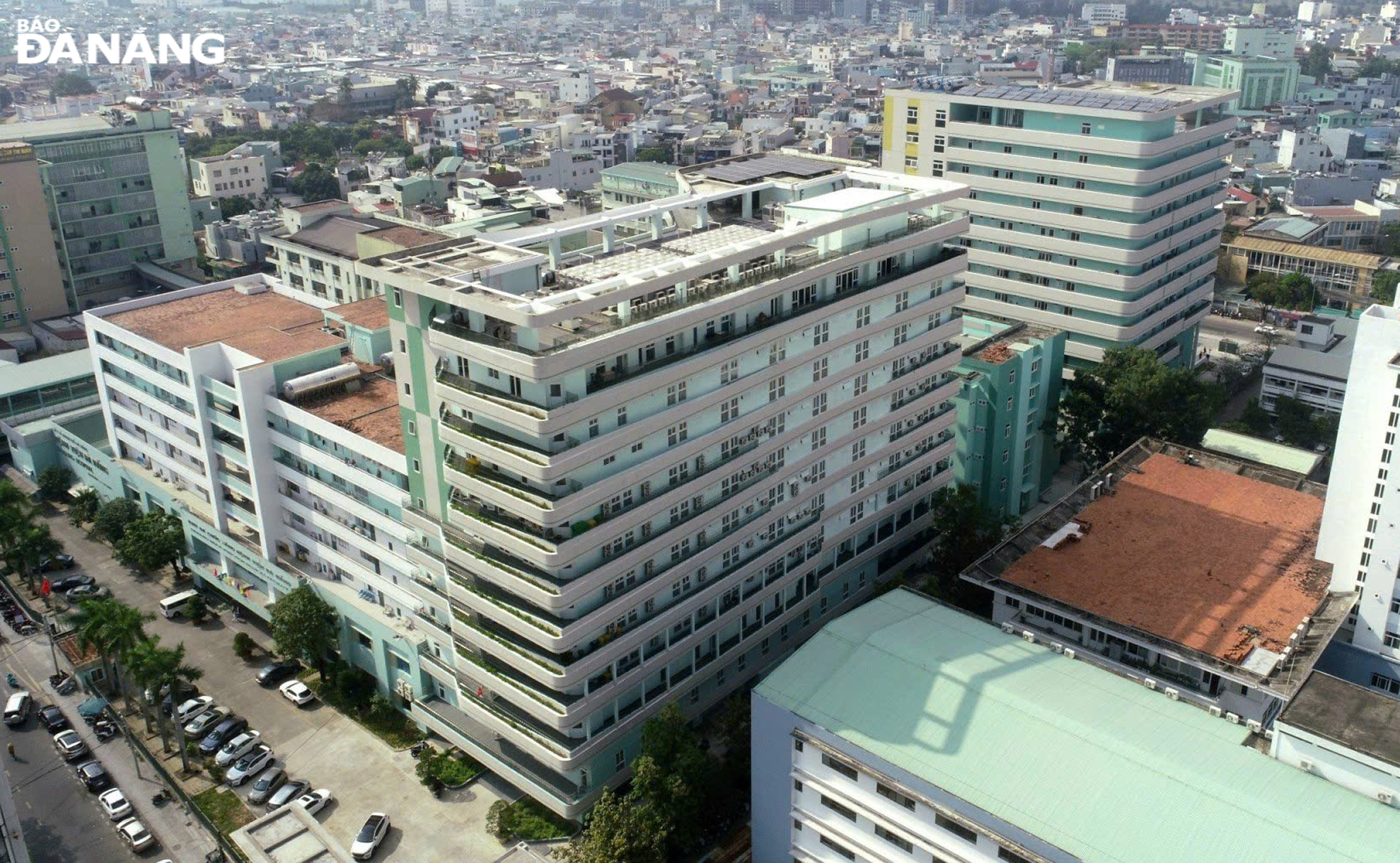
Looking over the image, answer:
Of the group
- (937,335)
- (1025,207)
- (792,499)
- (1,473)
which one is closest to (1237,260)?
(1025,207)

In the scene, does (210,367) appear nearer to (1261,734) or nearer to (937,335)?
(937,335)

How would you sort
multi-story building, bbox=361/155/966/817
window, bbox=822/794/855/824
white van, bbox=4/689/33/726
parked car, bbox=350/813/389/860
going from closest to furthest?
window, bbox=822/794/855/824
multi-story building, bbox=361/155/966/817
parked car, bbox=350/813/389/860
white van, bbox=4/689/33/726

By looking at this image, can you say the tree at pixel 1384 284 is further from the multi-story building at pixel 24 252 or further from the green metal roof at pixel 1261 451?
the multi-story building at pixel 24 252

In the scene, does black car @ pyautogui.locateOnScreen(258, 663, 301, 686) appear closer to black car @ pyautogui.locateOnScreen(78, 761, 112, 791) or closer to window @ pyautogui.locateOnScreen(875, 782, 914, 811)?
black car @ pyautogui.locateOnScreen(78, 761, 112, 791)

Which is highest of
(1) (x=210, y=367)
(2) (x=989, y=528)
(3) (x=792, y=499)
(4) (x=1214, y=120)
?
(4) (x=1214, y=120)

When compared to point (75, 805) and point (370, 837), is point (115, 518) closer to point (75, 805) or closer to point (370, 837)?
point (75, 805)

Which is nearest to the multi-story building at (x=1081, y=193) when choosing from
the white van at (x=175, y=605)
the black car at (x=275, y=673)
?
the black car at (x=275, y=673)

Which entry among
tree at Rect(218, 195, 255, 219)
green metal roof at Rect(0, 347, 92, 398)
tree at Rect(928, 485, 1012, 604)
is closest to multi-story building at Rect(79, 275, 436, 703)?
green metal roof at Rect(0, 347, 92, 398)
